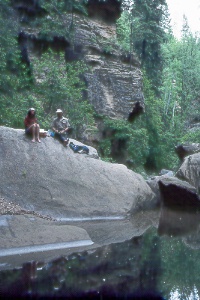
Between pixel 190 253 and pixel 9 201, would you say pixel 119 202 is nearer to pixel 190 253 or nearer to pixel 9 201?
pixel 9 201

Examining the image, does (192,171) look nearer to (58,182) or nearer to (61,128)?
(61,128)

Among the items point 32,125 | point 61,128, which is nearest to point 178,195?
point 61,128

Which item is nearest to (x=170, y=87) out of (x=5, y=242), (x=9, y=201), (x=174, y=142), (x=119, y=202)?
(x=174, y=142)

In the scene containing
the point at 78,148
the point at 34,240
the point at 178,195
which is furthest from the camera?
the point at 178,195

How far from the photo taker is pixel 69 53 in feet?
116

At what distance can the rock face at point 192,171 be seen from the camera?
84.1 feet

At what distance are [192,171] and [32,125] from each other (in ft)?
35.9

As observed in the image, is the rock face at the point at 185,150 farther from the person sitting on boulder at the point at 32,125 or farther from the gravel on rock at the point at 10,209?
the gravel on rock at the point at 10,209

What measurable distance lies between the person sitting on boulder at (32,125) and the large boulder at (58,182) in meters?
0.23

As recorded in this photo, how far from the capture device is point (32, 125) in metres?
17.5

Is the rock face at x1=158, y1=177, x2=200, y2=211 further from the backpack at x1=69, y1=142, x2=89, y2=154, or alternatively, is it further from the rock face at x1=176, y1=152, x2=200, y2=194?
the backpack at x1=69, y1=142, x2=89, y2=154

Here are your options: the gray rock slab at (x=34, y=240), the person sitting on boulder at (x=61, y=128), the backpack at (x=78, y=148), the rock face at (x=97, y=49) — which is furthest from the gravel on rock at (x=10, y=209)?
the rock face at (x=97, y=49)

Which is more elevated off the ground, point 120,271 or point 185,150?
point 120,271

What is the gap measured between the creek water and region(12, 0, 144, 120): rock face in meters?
21.2
